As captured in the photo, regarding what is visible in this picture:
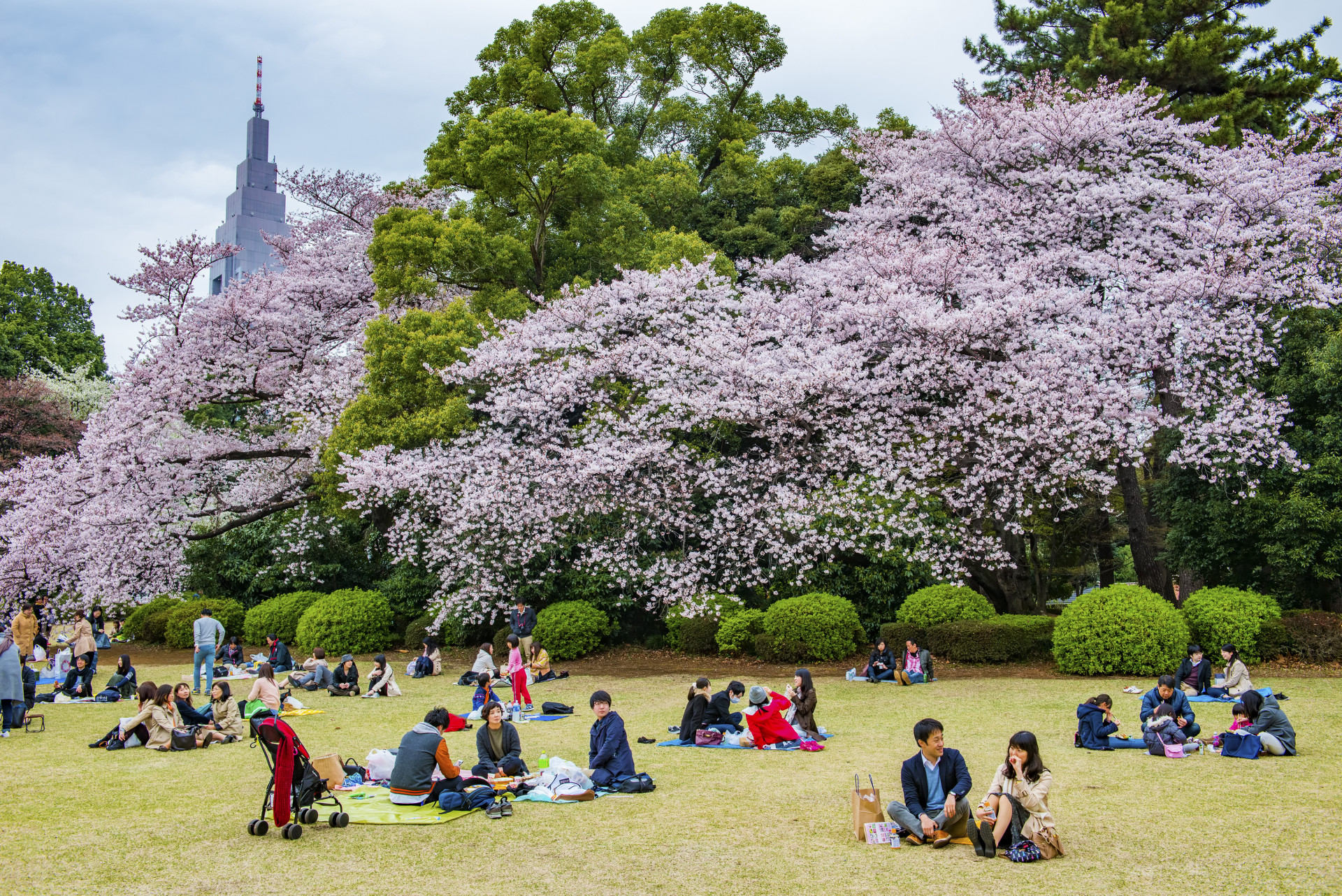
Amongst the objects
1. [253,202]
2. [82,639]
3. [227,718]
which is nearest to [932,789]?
[227,718]

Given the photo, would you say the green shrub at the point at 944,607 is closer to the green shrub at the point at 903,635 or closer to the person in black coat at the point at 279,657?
the green shrub at the point at 903,635

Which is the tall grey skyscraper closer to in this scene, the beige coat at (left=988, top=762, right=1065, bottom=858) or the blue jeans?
the blue jeans

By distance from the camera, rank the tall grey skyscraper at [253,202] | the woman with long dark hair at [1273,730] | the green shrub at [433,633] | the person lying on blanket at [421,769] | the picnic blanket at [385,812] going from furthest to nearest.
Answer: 1. the tall grey skyscraper at [253,202]
2. the green shrub at [433,633]
3. the woman with long dark hair at [1273,730]
4. the person lying on blanket at [421,769]
5. the picnic blanket at [385,812]

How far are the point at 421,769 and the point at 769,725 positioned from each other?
13.4 ft

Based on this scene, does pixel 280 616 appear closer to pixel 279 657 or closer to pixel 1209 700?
pixel 279 657

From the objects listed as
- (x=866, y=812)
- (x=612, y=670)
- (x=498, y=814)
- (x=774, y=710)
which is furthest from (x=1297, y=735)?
(x=612, y=670)

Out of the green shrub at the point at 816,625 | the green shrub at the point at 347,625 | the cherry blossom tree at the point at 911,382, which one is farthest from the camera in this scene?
the green shrub at the point at 347,625

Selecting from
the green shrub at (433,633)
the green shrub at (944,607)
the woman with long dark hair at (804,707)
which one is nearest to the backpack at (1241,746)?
the woman with long dark hair at (804,707)

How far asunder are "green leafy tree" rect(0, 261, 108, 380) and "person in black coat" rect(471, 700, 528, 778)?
35.8 meters

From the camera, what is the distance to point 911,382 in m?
18.2

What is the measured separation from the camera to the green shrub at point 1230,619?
15.2 metres

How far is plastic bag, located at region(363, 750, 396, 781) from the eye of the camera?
8.79m

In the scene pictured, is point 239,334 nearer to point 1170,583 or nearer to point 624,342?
point 624,342

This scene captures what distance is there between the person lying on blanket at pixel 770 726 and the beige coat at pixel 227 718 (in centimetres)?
642
